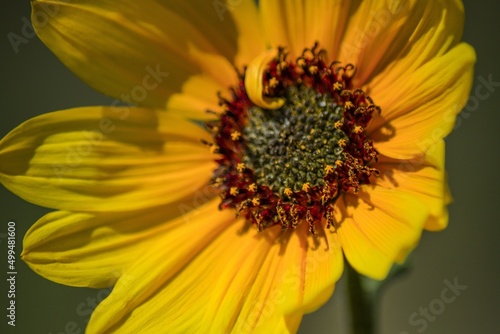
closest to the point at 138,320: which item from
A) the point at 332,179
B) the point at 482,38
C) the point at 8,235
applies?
the point at 332,179

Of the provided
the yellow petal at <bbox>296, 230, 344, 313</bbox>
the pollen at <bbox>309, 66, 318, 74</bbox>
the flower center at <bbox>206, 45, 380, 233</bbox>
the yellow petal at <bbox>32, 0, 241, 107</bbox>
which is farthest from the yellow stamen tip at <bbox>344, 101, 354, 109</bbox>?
the yellow petal at <bbox>32, 0, 241, 107</bbox>

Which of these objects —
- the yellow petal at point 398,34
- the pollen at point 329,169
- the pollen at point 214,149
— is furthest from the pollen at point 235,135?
the yellow petal at point 398,34

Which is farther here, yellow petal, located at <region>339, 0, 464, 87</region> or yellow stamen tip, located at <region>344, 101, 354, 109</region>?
yellow stamen tip, located at <region>344, 101, 354, 109</region>

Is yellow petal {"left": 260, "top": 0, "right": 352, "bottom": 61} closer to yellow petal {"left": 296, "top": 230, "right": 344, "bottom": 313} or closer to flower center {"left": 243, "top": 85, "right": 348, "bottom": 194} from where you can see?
flower center {"left": 243, "top": 85, "right": 348, "bottom": 194}

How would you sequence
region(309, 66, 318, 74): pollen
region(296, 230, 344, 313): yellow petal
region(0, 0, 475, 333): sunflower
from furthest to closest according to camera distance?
region(309, 66, 318, 74): pollen
region(0, 0, 475, 333): sunflower
region(296, 230, 344, 313): yellow petal

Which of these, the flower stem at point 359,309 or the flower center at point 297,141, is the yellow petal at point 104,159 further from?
the flower stem at point 359,309

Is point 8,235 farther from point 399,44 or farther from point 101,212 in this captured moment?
point 399,44
